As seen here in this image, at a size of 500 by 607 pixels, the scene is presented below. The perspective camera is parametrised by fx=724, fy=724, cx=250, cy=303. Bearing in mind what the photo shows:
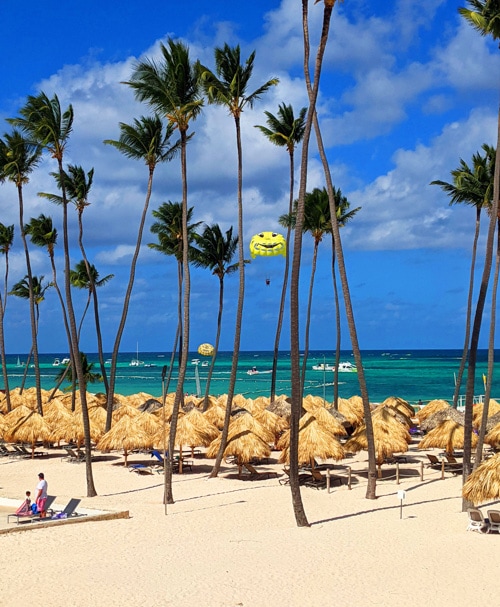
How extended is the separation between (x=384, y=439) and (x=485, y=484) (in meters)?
8.28

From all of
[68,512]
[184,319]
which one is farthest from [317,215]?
[68,512]

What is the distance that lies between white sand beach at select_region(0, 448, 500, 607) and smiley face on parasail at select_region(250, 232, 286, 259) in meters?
11.4

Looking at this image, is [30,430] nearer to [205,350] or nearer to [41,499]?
[41,499]

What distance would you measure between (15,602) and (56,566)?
1994 millimetres

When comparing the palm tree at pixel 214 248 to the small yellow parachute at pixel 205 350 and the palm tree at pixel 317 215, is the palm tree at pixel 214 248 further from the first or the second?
the small yellow parachute at pixel 205 350

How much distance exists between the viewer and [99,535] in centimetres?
1594

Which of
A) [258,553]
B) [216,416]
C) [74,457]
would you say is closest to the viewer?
[258,553]

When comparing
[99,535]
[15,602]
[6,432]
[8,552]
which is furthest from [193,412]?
[15,602]

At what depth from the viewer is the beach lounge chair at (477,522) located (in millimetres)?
15648

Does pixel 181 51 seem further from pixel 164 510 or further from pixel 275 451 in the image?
pixel 275 451

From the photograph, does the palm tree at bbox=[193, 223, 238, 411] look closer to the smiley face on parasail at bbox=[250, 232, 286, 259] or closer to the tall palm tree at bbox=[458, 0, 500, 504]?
the smiley face on parasail at bbox=[250, 232, 286, 259]

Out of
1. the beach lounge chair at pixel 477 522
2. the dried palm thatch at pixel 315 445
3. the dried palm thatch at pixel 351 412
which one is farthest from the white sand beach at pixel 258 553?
the dried palm thatch at pixel 351 412

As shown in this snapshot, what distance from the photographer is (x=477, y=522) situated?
15.7 m

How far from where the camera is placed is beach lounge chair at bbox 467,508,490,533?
1565 centimetres
